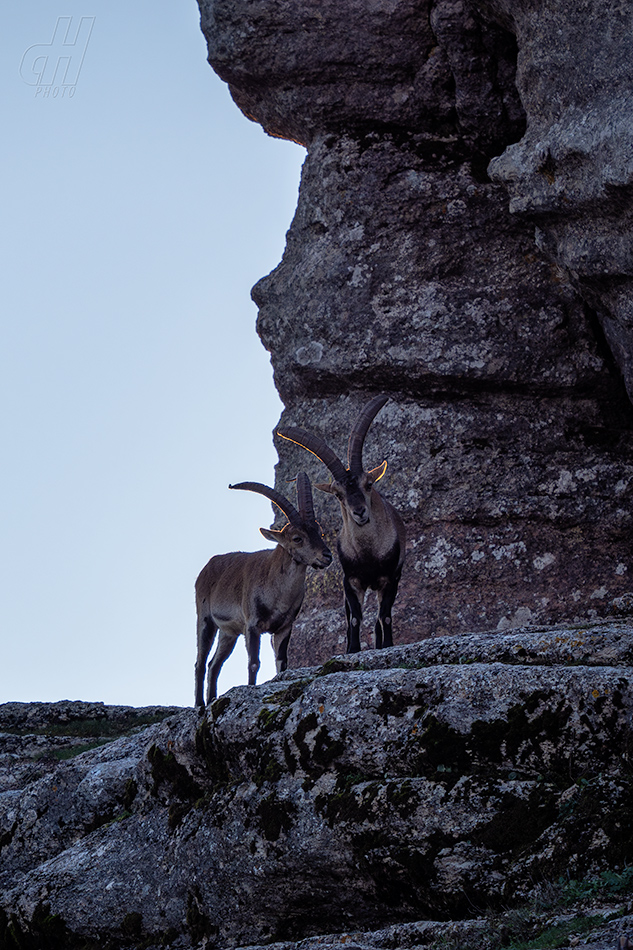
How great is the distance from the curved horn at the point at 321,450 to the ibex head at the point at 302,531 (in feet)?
3.06

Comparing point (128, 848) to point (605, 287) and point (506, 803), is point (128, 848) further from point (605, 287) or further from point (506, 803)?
point (605, 287)

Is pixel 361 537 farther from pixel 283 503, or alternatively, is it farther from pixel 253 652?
pixel 253 652

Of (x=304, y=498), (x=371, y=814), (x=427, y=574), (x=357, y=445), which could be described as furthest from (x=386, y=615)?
(x=371, y=814)

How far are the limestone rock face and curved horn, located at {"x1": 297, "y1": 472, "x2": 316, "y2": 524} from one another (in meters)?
1.67

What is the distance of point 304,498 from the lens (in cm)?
1281

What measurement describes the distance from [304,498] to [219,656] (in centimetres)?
354

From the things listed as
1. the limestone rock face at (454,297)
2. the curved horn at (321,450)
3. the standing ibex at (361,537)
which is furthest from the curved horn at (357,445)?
the limestone rock face at (454,297)

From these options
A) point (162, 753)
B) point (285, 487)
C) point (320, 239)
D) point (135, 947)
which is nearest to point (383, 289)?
point (320, 239)

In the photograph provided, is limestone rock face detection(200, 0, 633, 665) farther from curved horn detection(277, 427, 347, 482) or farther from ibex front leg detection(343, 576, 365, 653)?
curved horn detection(277, 427, 347, 482)

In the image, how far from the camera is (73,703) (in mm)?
13547

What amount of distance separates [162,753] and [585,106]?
862 centimetres

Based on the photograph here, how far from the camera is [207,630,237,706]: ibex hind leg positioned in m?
15.0

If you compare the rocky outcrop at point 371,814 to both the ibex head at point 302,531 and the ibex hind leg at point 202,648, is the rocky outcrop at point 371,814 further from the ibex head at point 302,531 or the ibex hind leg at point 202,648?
the ibex hind leg at point 202,648

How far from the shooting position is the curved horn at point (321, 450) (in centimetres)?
1152
